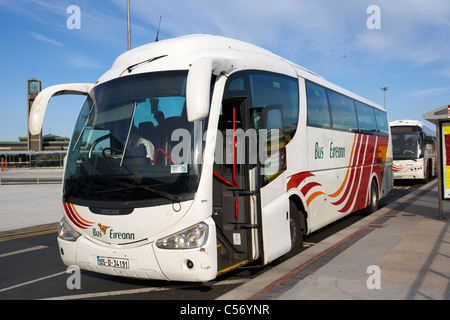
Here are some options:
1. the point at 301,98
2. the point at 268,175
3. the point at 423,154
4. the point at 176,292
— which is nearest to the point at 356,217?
the point at 301,98

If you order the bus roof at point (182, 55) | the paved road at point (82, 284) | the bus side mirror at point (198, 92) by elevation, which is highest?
the bus roof at point (182, 55)

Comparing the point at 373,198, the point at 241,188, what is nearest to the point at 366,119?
the point at 373,198

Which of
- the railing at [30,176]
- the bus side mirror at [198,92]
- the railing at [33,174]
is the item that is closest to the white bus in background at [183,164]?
the bus side mirror at [198,92]

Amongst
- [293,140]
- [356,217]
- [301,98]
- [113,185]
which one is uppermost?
[301,98]

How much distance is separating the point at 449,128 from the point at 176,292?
770 cm

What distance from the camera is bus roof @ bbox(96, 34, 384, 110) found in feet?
17.4

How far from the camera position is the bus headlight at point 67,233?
5217mm

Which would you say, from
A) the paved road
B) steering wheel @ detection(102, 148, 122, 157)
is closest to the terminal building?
the paved road

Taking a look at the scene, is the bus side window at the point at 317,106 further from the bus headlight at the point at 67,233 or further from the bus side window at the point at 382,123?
the bus side window at the point at 382,123

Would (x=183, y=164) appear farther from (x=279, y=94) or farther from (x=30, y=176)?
(x=30, y=176)

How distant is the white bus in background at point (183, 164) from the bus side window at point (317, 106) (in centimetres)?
89

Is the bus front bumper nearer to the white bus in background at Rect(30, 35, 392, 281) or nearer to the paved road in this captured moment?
the white bus in background at Rect(30, 35, 392, 281)

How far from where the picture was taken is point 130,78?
5.37 m
